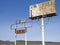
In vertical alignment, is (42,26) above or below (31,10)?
below

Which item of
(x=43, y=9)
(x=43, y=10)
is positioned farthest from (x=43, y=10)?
(x=43, y=9)

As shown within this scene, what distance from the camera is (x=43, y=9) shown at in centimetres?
4400

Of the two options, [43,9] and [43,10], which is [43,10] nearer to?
[43,10]

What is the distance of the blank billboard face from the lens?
140ft

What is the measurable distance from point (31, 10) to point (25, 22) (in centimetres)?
966

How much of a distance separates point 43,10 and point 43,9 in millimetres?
171

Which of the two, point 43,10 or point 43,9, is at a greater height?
point 43,9

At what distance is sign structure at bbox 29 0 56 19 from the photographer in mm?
42562

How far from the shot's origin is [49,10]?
141 feet

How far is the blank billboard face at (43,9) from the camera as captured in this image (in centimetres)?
4258

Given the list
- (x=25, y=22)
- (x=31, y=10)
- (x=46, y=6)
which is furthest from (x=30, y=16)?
(x=25, y=22)

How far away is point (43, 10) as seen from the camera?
44.0 meters

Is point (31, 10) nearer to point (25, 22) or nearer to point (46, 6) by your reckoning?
point (46, 6)

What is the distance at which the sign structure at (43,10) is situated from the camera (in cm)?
4256
